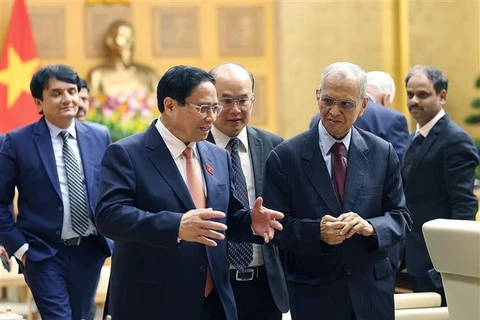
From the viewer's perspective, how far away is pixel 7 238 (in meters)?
5.10

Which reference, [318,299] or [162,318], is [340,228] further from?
[162,318]

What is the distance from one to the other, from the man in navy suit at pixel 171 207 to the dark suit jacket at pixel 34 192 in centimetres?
142

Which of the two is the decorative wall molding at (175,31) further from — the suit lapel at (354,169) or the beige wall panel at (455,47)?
the suit lapel at (354,169)

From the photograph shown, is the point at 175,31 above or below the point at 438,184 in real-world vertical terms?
above

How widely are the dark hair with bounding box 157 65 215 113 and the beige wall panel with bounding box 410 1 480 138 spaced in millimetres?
9457

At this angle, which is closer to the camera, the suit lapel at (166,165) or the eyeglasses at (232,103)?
the suit lapel at (166,165)

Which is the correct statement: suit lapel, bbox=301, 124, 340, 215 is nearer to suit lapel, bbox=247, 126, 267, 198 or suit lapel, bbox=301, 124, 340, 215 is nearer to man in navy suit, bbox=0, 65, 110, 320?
suit lapel, bbox=247, 126, 267, 198

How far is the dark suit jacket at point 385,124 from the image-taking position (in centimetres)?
616

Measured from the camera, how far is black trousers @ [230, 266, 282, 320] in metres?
4.39

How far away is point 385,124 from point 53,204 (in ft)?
7.25

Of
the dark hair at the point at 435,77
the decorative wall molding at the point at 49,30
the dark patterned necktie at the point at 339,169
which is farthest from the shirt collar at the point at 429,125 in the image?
the decorative wall molding at the point at 49,30

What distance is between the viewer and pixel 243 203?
4457 mm

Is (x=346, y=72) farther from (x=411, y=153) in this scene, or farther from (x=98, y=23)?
(x=98, y=23)

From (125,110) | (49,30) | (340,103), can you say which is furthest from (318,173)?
(49,30)
